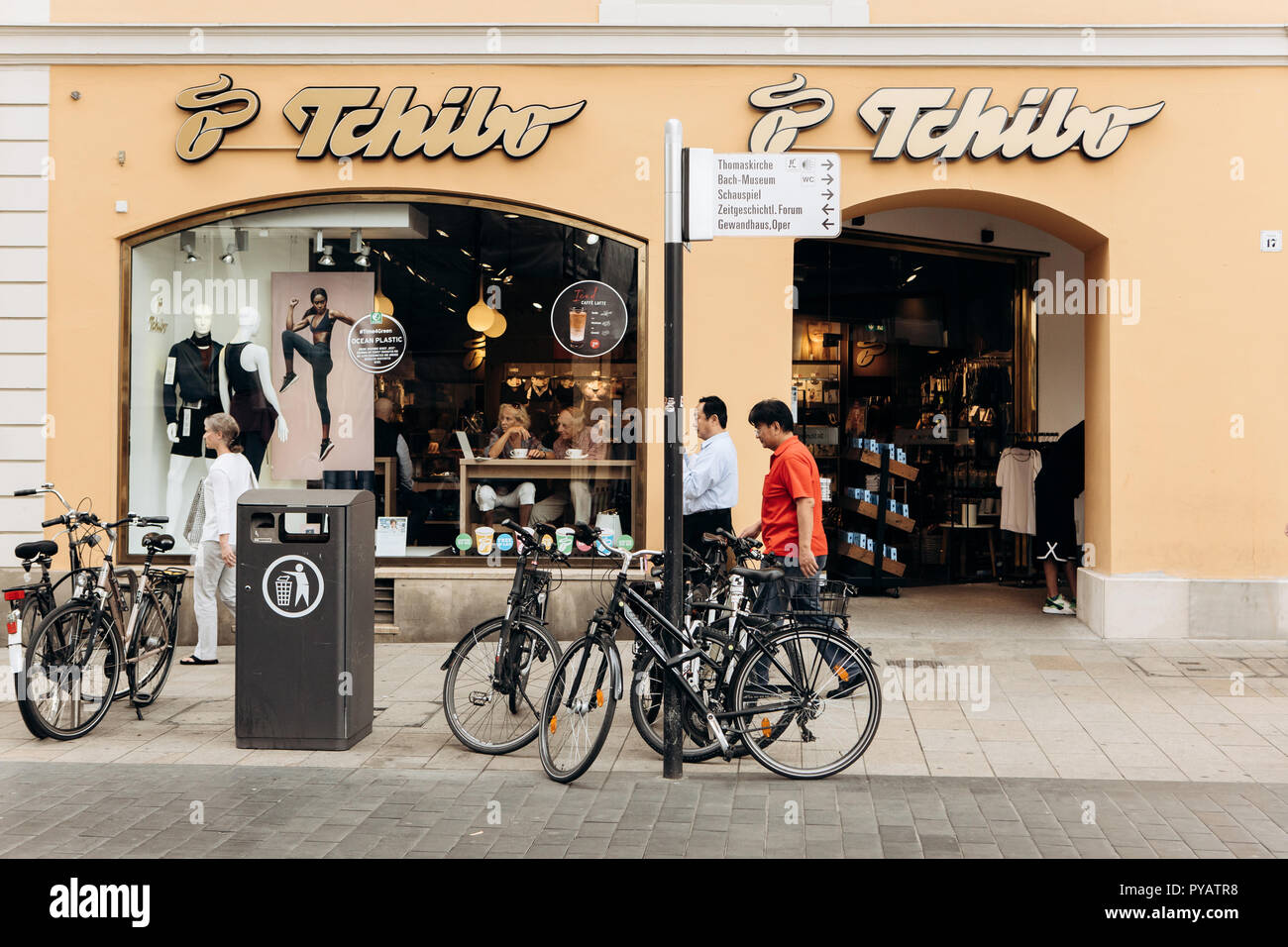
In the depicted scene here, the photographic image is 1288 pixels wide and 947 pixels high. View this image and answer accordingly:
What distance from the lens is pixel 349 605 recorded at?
645cm

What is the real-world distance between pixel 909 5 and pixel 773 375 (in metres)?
3.23

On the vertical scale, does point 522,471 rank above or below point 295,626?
above

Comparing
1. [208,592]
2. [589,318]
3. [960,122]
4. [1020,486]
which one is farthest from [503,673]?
[1020,486]

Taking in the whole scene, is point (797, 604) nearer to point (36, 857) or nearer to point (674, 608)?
point (674, 608)

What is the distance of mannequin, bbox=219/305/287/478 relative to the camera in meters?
10.3

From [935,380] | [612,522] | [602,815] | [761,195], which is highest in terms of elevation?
[761,195]

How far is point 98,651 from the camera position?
22.4 ft

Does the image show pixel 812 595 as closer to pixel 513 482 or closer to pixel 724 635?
pixel 724 635

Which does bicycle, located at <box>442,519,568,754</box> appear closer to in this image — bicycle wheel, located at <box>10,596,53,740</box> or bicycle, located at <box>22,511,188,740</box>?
bicycle, located at <box>22,511,188,740</box>

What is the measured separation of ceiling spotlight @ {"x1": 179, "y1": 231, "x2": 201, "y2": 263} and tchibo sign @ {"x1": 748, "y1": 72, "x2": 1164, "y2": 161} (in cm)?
486

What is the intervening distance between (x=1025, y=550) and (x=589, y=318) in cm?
581

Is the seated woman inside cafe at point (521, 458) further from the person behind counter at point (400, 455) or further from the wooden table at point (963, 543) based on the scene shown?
the wooden table at point (963, 543)

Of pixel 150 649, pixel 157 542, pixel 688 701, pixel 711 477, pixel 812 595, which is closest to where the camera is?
pixel 688 701
